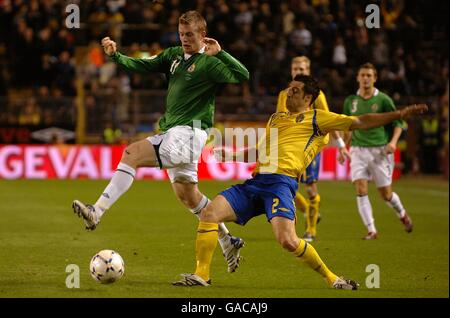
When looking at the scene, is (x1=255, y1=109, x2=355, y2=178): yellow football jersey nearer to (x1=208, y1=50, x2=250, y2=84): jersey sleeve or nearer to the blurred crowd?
(x1=208, y1=50, x2=250, y2=84): jersey sleeve

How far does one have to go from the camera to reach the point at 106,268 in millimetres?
8055

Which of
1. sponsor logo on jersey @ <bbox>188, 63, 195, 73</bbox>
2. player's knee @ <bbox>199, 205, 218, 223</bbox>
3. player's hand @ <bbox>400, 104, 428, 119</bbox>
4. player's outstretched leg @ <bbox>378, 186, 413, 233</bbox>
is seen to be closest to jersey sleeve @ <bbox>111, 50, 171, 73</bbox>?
sponsor logo on jersey @ <bbox>188, 63, 195, 73</bbox>

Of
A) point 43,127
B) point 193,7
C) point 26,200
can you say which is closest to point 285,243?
point 26,200

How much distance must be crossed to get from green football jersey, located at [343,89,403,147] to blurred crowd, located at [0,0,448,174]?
11.0m

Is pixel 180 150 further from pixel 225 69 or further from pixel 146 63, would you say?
pixel 146 63

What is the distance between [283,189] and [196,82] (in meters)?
1.46

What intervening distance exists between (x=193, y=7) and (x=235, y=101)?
3665 mm

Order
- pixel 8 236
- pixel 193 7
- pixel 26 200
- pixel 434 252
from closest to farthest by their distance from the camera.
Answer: pixel 434 252, pixel 8 236, pixel 26 200, pixel 193 7

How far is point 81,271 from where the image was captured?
9000 mm

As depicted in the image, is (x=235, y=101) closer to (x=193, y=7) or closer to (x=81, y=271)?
(x=193, y=7)

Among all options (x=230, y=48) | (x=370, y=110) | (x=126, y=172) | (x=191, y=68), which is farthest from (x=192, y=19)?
(x=230, y=48)

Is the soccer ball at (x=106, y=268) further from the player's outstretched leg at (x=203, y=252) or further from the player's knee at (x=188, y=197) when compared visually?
the player's knee at (x=188, y=197)

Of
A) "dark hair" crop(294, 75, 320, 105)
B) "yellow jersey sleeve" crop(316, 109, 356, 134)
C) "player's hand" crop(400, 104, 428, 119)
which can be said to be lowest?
"yellow jersey sleeve" crop(316, 109, 356, 134)

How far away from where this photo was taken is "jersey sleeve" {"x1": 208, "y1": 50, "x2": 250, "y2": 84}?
28.5 ft
